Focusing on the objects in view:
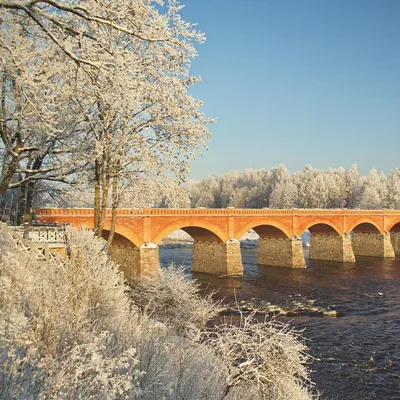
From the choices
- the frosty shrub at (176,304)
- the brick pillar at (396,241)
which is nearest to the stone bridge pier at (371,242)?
the brick pillar at (396,241)

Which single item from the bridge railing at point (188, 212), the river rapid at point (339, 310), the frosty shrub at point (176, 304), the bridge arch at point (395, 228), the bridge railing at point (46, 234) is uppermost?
the bridge railing at point (188, 212)

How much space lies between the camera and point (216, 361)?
A: 24.8 ft

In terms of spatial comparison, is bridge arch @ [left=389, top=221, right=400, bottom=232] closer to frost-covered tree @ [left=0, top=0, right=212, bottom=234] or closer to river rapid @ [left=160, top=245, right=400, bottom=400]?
river rapid @ [left=160, top=245, right=400, bottom=400]

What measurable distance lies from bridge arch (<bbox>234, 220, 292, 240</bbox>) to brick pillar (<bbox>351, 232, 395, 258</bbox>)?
619 inches

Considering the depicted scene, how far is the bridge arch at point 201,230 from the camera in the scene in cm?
3307

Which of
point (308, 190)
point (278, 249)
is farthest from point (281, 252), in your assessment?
point (308, 190)

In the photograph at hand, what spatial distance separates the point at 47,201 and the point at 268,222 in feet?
81.6

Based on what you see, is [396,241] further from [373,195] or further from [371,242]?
[373,195]

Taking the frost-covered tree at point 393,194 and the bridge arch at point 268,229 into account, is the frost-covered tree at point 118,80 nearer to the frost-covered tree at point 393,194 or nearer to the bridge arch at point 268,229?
the bridge arch at point 268,229

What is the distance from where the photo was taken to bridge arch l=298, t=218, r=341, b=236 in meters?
43.3

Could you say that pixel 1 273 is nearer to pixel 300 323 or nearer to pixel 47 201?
pixel 47 201

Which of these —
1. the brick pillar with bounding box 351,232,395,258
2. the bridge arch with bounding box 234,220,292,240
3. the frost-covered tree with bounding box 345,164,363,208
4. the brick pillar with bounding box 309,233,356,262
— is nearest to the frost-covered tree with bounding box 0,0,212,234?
the bridge arch with bounding box 234,220,292,240

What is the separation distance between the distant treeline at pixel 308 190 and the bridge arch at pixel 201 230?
2883 cm

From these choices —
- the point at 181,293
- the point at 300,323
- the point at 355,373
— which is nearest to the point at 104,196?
the point at 181,293
